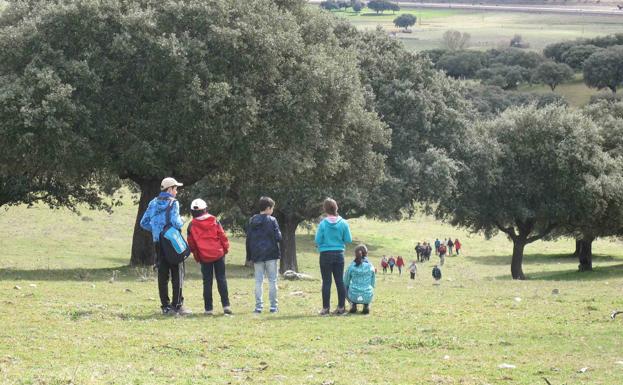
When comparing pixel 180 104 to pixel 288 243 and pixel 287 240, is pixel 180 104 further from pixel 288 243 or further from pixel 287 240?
pixel 288 243

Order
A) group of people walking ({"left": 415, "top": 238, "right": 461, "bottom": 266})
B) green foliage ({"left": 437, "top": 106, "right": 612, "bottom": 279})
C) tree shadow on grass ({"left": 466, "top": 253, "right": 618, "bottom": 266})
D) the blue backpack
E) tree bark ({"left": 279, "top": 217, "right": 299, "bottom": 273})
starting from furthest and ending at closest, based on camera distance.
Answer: tree shadow on grass ({"left": 466, "top": 253, "right": 618, "bottom": 266}), group of people walking ({"left": 415, "top": 238, "right": 461, "bottom": 266}), green foliage ({"left": 437, "top": 106, "right": 612, "bottom": 279}), tree bark ({"left": 279, "top": 217, "right": 299, "bottom": 273}), the blue backpack

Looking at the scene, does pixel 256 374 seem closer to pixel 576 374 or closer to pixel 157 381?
pixel 157 381

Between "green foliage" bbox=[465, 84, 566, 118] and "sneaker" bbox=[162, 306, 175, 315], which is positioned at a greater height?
"green foliage" bbox=[465, 84, 566, 118]

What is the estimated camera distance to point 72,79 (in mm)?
31219

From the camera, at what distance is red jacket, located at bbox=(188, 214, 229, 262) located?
1809 centimetres

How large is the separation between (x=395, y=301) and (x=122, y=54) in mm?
14559

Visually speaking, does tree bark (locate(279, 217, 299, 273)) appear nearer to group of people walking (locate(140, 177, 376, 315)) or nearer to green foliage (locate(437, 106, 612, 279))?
green foliage (locate(437, 106, 612, 279))

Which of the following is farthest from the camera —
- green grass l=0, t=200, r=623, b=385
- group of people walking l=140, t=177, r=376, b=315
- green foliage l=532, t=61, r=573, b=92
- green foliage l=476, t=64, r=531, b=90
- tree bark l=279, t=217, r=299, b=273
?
green foliage l=476, t=64, r=531, b=90

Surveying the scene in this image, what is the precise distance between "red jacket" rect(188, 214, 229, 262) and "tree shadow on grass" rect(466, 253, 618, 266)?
50.1 m

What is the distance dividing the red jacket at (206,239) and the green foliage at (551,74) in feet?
560

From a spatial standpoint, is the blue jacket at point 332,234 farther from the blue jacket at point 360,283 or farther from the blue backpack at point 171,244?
the blue backpack at point 171,244

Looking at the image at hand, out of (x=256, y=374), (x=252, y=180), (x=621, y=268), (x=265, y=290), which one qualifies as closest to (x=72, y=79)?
(x=252, y=180)

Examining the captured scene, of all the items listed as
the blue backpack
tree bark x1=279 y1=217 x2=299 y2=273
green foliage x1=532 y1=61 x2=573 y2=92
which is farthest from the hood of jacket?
green foliage x1=532 y1=61 x2=573 y2=92

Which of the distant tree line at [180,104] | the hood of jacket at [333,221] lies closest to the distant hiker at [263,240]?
the hood of jacket at [333,221]
